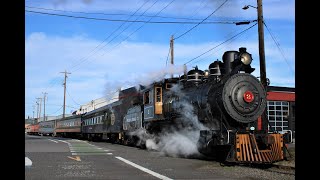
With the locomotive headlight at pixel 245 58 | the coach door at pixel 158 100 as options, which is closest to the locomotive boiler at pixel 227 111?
the locomotive headlight at pixel 245 58

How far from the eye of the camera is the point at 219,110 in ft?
41.3

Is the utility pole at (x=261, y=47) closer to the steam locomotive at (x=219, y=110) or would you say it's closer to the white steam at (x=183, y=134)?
the steam locomotive at (x=219, y=110)

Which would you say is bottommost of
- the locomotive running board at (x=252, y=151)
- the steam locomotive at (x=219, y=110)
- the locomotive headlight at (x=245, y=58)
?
the locomotive running board at (x=252, y=151)

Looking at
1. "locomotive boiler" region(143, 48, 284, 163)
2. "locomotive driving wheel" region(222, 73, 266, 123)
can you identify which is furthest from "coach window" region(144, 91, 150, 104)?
"locomotive driving wheel" region(222, 73, 266, 123)

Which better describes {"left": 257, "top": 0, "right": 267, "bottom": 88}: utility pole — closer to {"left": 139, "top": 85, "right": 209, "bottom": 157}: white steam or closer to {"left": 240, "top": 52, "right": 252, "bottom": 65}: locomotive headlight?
{"left": 240, "top": 52, "right": 252, "bottom": 65}: locomotive headlight

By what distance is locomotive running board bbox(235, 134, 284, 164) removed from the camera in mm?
11203

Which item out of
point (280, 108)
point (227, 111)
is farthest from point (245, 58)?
point (280, 108)

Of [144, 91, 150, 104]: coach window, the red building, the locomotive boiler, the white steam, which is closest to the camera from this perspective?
the locomotive boiler

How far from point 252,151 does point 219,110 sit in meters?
1.92

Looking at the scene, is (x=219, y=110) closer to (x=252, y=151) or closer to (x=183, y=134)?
(x=252, y=151)

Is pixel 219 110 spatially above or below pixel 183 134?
above

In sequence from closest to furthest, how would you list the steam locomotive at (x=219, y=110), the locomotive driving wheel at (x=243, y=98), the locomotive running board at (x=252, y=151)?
the locomotive running board at (x=252, y=151) < the steam locomotive at (x=219, y=110) < the locomotive driving wheel at (x=243, y=98)

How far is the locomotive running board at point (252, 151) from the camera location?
11.2 metres

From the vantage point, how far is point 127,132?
22531mm
